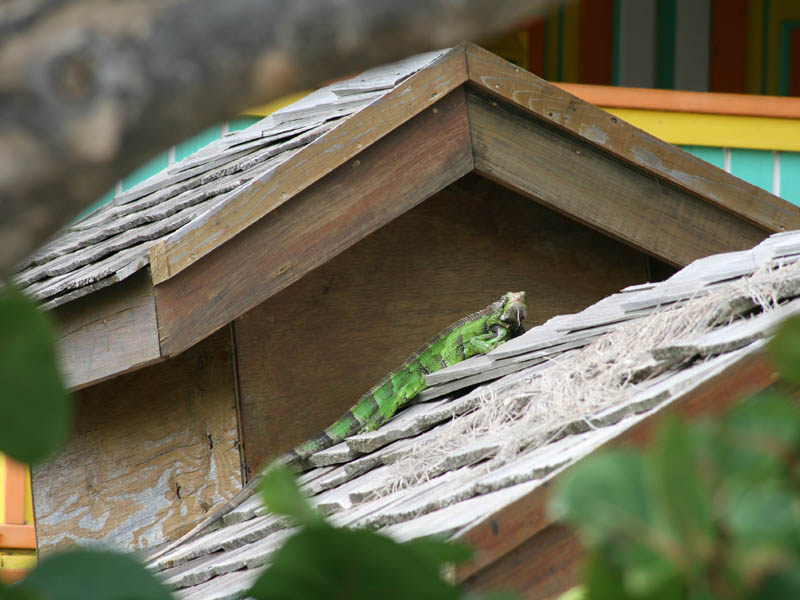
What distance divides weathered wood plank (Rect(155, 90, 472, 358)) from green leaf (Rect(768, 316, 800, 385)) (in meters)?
2.82

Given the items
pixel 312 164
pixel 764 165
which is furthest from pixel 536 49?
pixel 312 164

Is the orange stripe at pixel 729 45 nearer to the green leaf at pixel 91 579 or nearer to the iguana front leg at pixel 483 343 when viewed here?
the iguana front leg at pixel 483 343

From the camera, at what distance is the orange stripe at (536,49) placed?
8.77m

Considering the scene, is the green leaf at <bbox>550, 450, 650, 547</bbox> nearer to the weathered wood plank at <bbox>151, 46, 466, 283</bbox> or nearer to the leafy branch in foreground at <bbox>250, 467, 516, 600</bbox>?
the leafy branch in foreground at <bbox>250, 467, 516, 600</bbox>

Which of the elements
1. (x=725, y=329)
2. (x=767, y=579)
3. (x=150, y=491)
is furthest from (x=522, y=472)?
(x=150, y=491)

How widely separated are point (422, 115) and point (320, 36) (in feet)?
10.8

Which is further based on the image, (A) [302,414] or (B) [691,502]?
(A) [302,414]

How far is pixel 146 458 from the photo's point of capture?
13.8 ft

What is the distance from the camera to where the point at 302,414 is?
4195 millimetres

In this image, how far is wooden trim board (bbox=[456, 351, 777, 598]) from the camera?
74.6 inches

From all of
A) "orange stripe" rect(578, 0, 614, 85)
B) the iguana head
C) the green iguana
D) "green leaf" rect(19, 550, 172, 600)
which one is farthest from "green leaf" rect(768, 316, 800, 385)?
"orange stripe" rect(578, 0, 614, 85)

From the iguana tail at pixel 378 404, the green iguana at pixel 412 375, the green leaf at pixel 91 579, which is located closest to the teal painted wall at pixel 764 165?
the green iguana at pixel 412 375

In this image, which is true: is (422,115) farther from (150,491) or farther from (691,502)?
(691,502)

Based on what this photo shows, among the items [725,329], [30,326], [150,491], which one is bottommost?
[30,326]
